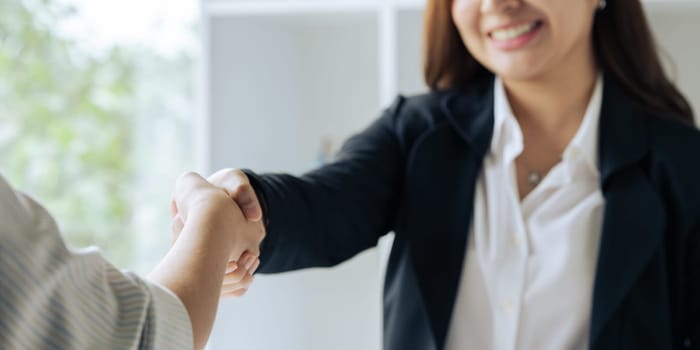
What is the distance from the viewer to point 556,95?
1.46 metres

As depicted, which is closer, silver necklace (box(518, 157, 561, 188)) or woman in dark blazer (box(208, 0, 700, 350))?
woman in dark blazer (box(208, 0, 700, 350))

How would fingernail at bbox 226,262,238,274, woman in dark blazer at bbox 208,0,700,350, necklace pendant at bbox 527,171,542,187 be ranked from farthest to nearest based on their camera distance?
necklace pendant at bbox 527,171,542,187 < woman in dark blazer at bbox 208,0,700,350 < fingernail at bbox 226,262,238,274

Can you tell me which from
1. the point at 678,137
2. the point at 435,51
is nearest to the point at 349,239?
the point at 435,51

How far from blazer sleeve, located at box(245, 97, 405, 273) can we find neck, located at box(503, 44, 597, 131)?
9.0 inches

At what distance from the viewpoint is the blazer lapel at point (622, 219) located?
1.29 metres

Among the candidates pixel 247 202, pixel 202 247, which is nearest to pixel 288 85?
pixel 247 202

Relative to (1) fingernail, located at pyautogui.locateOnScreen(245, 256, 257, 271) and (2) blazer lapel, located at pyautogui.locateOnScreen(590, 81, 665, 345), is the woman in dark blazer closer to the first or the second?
(2) blazer lapel, located at pyautogui.locateOnScreen(590, 81, 665, 345)

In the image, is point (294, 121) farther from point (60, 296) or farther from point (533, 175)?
point (60, 296)

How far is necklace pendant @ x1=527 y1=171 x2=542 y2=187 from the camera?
1415 mm

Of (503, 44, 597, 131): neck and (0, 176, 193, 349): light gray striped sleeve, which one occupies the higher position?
(0, 176, 193, 349): light gray striped sleeve

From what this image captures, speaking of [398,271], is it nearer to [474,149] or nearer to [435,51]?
[474,149]

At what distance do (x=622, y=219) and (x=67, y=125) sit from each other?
1.70m

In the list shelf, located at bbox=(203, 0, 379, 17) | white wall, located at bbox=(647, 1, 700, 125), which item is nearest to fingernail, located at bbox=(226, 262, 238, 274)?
shelf, located at bbox=(203, 0, 379, 17)

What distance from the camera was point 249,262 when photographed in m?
1.09
